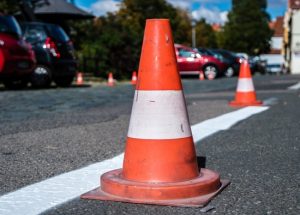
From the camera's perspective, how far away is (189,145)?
12.1ft

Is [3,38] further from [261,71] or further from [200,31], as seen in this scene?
[200,31]

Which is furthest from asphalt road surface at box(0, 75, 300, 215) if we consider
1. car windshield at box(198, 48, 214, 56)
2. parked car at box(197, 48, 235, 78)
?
parked car at box(197, 48, 235, 78)

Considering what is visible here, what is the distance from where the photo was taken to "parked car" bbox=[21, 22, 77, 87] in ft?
51.7

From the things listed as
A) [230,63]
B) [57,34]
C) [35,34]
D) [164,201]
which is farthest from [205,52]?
[164,201]

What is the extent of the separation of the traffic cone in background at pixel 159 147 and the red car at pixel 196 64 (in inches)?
962

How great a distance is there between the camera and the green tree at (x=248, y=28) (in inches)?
3856

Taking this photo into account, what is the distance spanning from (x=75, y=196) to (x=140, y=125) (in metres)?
0.56

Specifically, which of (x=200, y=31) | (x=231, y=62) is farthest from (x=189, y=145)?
(x=200, y=31)

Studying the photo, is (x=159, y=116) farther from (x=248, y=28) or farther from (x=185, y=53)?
(x=248, y=28)

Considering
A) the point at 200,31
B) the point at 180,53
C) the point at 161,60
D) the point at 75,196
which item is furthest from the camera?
the point at 200,31

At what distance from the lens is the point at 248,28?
9869 cm

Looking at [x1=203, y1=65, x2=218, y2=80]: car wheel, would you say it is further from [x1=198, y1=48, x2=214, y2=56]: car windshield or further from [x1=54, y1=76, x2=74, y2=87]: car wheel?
[x1=54, y1=76, x2=74, y2=87]: car wheel

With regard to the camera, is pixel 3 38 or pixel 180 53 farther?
pixel 180 53

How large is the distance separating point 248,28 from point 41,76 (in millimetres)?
85504
